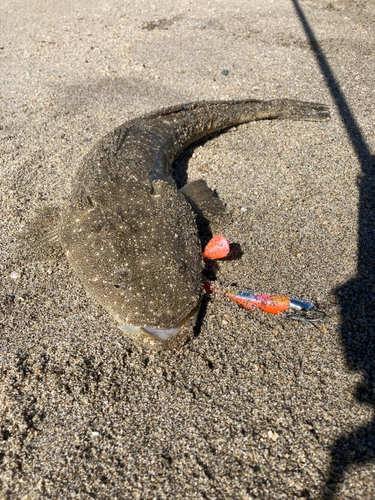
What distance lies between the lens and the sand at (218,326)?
87.6 inches

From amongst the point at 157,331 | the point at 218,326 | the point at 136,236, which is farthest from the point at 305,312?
the point at 136,236

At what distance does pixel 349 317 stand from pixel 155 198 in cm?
186

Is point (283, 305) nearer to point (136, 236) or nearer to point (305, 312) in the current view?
point (305, 312)

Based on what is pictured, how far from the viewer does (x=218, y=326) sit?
2.97 meters

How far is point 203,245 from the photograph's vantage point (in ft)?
12.2

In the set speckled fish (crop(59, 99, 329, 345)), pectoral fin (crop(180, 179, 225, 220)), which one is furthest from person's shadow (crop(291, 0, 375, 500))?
pectoral fin (crop(180, 179, 225, 220))

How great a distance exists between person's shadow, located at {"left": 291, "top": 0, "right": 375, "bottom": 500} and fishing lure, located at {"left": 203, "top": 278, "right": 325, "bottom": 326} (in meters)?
0.23

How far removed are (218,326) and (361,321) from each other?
3.49 ft

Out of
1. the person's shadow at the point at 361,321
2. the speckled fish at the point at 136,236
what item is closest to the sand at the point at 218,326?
the person's shadow at the point at 361,321

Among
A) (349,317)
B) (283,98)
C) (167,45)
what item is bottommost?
(349,317)

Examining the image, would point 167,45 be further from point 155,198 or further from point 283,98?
point 155,198

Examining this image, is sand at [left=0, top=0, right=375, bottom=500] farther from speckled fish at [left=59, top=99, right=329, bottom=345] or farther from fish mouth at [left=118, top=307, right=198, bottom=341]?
speckled fish at [left=59, top=99, right=329, bottom=345]

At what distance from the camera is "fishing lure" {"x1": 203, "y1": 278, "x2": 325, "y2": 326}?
2.97m

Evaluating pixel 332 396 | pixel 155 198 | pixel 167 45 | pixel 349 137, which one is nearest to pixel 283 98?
pixel 349 137
